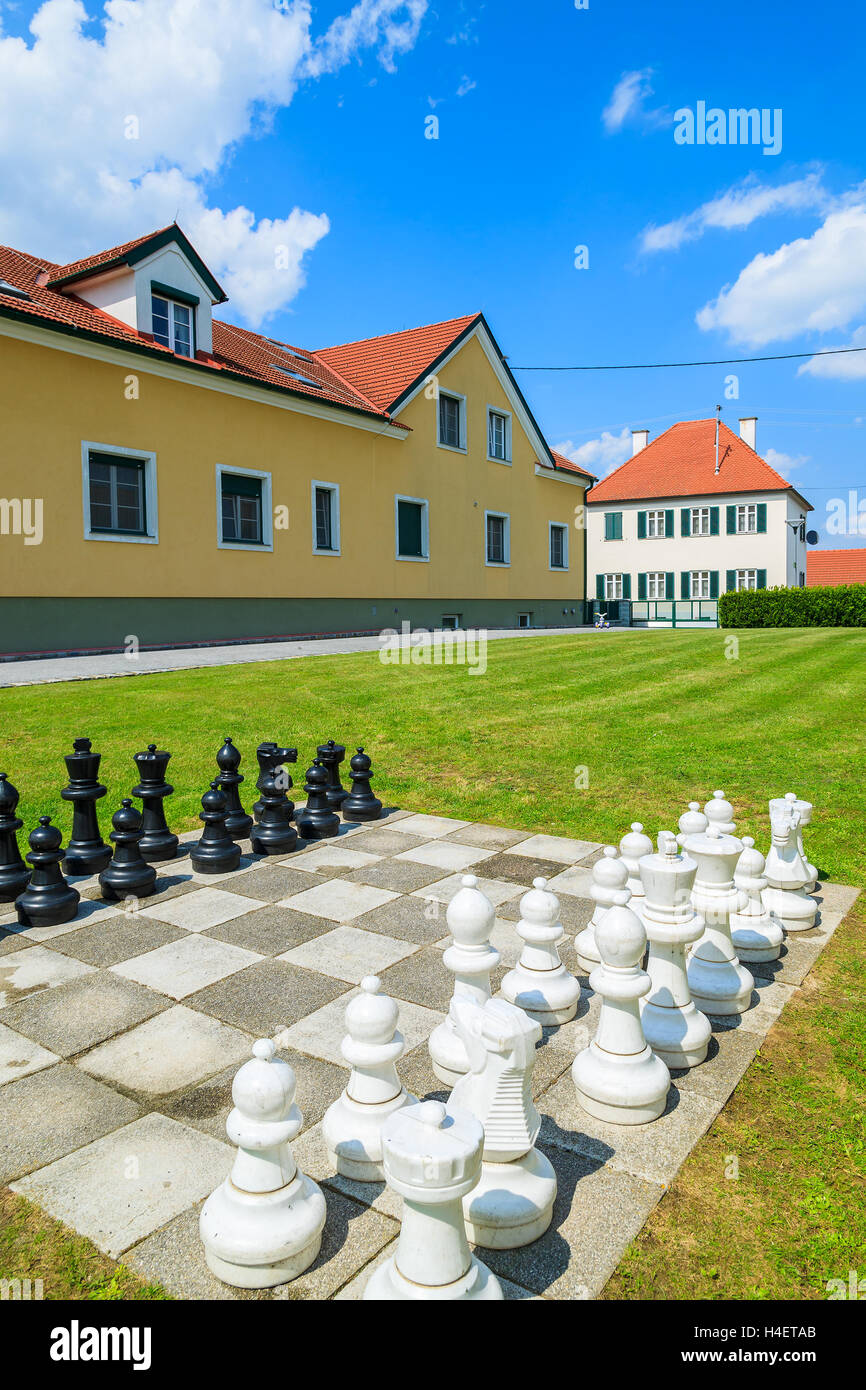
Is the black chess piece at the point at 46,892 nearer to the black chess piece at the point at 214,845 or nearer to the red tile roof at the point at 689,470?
the black chess piece at the point at 214,845

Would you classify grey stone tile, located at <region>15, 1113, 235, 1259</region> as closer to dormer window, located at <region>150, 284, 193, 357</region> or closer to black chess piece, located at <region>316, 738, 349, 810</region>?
black chess piece, located at <region>316, 738, 349, 810</region>

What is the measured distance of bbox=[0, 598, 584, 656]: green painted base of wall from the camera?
43.6 feet

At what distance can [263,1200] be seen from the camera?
1738 millimetres

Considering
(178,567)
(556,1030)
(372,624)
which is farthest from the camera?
(372,624)

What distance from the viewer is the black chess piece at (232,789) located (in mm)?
4754

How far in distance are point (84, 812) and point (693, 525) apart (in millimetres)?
35035

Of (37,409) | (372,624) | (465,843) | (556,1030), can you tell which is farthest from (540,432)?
(556,1030)

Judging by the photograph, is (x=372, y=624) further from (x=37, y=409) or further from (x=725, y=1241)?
(x=725, y=1241)

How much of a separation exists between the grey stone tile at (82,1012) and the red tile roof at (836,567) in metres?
50.0

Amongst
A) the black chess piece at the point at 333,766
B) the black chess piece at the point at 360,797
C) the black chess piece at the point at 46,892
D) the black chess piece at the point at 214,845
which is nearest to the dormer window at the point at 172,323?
the black chess piece at the point at 333,766

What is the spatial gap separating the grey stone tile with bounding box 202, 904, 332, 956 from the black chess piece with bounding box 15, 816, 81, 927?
694 mm

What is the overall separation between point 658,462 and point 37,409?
30614 mm
